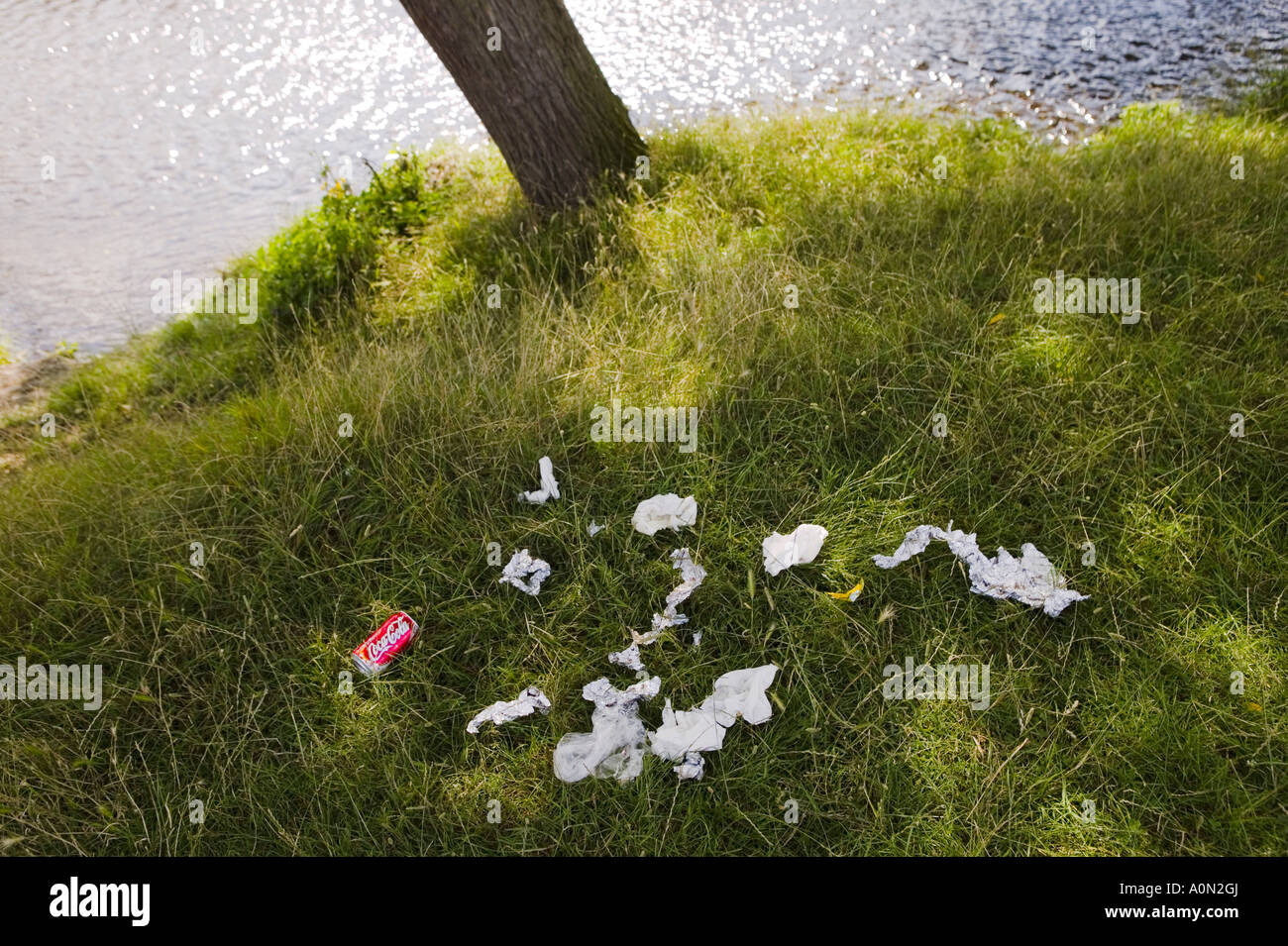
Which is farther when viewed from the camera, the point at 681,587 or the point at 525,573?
the point at 525,573

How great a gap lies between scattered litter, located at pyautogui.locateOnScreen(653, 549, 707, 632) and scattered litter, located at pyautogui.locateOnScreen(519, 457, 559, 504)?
1.67 feet

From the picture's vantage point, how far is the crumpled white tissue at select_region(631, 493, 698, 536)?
2857 millimetres

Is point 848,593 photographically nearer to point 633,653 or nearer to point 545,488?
point 633,653

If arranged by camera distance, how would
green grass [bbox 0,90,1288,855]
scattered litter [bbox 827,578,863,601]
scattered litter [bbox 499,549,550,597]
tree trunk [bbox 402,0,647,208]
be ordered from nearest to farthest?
green grass [bbox 0,90,1288,855], scattered litter [bbox 827,578,863,601], scattered litter [bbox 499,549,550,597], tree trunk [bbox 402,0,647,208]

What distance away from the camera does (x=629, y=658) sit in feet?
8.38

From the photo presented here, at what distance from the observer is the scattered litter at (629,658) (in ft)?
8.35

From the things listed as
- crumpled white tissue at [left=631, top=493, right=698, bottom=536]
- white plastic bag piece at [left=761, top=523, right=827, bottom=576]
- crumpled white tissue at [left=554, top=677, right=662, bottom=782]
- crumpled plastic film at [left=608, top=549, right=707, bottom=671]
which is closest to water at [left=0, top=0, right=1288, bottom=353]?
crumpled white tissue at [left=631, top=493, right=698, bottom=536]

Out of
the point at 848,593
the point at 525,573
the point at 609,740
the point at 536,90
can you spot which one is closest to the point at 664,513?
the point at 525,573

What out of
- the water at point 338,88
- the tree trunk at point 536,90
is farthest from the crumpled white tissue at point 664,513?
the water at point 338,88

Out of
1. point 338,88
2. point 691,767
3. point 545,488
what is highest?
point 338,88

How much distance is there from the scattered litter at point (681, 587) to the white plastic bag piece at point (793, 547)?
0.71ft

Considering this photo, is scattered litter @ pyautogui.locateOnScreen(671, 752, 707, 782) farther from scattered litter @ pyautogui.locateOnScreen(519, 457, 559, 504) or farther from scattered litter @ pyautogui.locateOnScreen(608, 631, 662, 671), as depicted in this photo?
scattered litter @ pyautogui.locateOnScreen(519, 457, 559, 504)

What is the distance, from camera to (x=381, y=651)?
104 inches

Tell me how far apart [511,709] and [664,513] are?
82 cm
